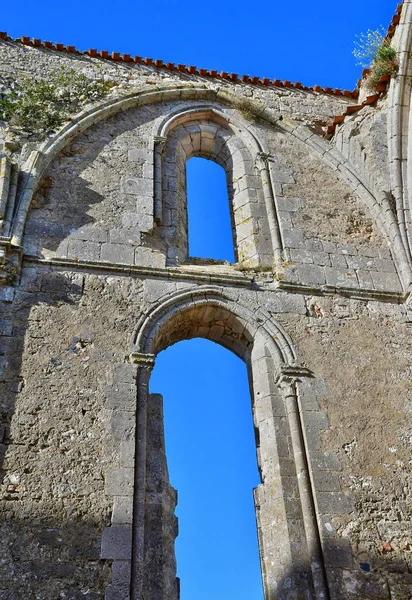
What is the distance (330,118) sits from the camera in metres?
10.4

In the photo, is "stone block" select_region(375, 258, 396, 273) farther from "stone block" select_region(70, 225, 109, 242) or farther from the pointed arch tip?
"stone block" select_region(70, 225, 109, 242)

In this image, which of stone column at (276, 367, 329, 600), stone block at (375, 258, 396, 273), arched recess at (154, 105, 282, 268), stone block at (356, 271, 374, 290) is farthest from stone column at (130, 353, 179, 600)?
stone block at (375, 258, 396, 273)

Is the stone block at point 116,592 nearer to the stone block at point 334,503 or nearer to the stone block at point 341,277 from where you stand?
the stone block at point 334,503

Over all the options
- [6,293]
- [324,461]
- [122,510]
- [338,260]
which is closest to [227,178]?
[338,260]

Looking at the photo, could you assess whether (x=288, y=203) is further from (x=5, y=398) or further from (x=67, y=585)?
(x=67, y=585)

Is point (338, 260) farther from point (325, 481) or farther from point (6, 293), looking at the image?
point (6, 293)

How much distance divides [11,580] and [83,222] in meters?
4.23

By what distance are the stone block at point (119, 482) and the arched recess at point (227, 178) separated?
2.87 meters

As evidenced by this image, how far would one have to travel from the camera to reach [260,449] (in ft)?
22.0

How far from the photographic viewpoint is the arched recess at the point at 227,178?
27.4ft

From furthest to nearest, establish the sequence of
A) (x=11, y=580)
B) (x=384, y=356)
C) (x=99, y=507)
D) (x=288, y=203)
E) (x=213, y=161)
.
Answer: (x=213, y=161) → (x=288, y=203) → (x=384, y=356) → (x=99, y=507) → (x=11, y=580)

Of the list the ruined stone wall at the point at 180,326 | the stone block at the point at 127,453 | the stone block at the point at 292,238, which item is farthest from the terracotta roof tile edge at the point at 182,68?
the stone block at the point at 127,453

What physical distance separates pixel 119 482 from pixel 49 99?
5808 mm

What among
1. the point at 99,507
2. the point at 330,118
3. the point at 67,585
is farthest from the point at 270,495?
the point at 330,118
